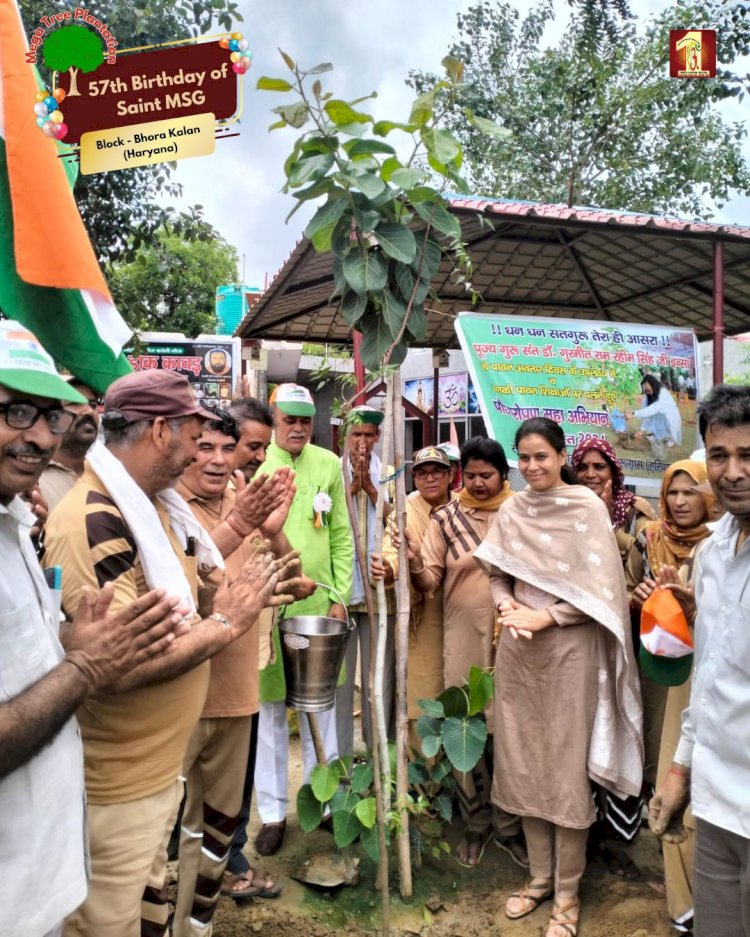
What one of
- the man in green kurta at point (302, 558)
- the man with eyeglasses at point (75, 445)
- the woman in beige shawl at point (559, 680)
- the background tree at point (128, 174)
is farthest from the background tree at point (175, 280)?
the woman in beige shawl at point (559, 680)

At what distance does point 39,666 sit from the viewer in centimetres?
152

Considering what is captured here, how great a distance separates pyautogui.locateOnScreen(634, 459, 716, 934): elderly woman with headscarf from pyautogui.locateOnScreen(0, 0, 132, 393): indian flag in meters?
2.20

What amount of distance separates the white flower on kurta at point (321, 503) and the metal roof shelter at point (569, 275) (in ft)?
5.54

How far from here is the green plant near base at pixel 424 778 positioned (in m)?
3.25

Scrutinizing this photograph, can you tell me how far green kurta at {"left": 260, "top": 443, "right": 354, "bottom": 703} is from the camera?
4031 mm

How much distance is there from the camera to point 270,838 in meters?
3.79

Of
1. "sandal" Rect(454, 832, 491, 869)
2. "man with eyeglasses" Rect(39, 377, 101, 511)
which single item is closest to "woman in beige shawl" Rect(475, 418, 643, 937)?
"sandal" Rect(454, 832, 491, 869)

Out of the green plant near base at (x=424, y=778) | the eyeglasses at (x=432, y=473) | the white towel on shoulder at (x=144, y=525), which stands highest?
the white towel on shoulder at (x=144, y=525)

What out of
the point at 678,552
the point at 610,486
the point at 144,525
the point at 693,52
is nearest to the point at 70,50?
the point at 144,525

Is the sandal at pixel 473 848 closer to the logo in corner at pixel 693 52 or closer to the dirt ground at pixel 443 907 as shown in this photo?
the dirt ground at pixel 443 907

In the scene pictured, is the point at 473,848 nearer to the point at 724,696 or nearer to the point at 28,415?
the point at 724,696

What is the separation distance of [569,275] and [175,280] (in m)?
3.41

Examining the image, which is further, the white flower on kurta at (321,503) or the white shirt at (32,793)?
the white flower on kurta at (321,503)

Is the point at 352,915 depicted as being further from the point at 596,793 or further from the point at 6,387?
the point at 6,387
